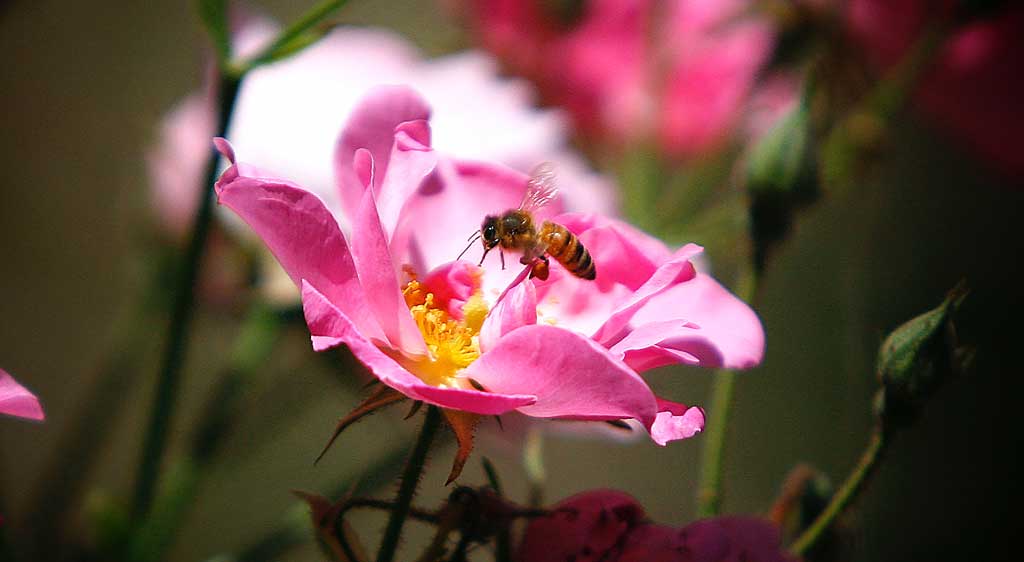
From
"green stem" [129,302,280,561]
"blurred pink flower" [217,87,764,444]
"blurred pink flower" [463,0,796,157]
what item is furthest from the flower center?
"blurred pink flower" [463,0,796,157]

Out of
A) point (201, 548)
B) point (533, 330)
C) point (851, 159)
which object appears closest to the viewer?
point (533, 330)

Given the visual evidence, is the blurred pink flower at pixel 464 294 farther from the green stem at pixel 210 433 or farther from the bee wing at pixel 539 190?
the green stem at pixel 210 433

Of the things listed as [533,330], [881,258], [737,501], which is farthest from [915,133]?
[533,330]

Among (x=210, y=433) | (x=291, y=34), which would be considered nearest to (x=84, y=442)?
(x=210, y=433)

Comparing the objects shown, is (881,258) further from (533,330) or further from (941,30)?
(533,330)

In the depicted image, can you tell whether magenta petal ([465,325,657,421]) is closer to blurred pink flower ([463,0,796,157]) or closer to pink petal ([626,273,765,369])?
pink petal ([626,273,765,369])

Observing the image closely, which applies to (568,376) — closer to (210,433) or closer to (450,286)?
(450,286)

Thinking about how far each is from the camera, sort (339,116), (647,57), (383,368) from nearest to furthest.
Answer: (383,368)
(339,116)
(647,57)
